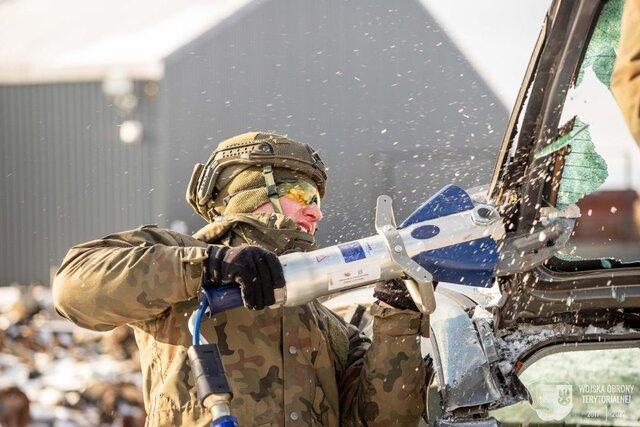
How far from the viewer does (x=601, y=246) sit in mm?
2984

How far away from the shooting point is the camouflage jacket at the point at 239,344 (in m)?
2.39

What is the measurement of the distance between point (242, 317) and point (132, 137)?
7.33 metres

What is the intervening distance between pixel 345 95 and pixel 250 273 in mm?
6271

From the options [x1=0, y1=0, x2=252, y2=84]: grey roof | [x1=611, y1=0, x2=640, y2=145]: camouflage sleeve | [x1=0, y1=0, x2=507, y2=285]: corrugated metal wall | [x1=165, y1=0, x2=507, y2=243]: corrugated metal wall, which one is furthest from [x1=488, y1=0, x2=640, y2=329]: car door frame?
[x1=0, y1=0, x2=252, y2=84]: grey roof

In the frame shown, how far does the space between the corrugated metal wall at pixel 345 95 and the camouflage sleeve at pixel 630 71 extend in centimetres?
472

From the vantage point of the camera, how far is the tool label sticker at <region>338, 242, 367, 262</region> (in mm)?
2382

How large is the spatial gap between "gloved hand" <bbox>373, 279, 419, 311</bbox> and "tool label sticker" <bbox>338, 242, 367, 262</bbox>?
198 mm

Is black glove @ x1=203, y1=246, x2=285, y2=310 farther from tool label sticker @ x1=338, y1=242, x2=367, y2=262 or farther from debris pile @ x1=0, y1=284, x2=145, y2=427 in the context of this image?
debris pile @ x1=0, y1=284, x2=145, y2=427

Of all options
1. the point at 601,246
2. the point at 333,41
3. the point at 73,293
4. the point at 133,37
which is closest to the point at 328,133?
the point at 333,41

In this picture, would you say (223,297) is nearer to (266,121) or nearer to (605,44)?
(605,44)

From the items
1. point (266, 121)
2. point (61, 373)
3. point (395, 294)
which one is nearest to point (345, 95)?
point (266, 121)

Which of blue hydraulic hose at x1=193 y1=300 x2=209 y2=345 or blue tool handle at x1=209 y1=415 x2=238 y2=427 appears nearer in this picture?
blue tool handle at x1=209 y1=415 x2=238 y2=427

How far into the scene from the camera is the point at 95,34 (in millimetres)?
12109

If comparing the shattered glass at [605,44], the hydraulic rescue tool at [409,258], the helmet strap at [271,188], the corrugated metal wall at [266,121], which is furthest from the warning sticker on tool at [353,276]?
the corrugated metal wall at [266,121]
